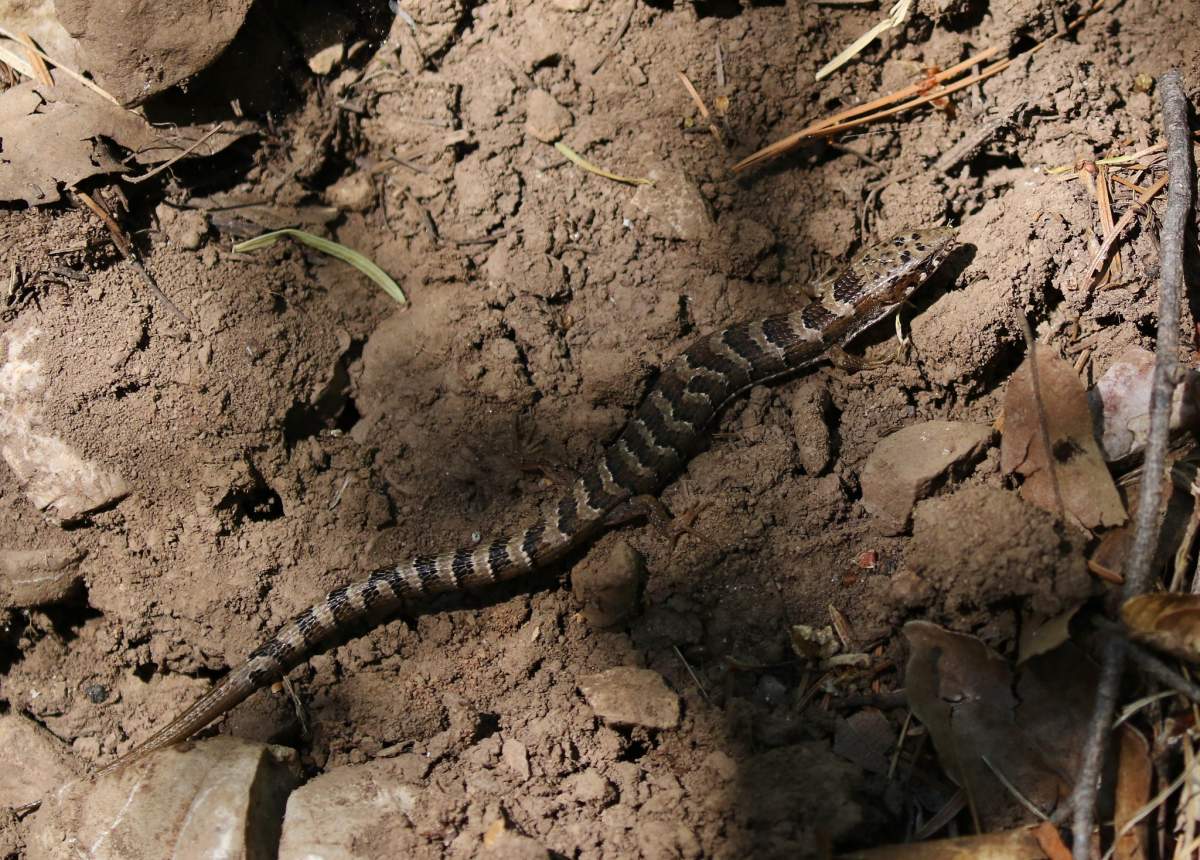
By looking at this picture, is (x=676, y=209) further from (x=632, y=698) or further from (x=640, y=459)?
(x=632, y=698)

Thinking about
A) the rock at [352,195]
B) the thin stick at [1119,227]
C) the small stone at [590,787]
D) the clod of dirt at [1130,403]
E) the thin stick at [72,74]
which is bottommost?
the small stone at [590,787]

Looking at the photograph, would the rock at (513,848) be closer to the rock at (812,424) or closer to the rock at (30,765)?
the rock at (812,424)

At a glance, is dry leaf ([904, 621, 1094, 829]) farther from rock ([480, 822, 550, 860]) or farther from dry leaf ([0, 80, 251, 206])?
dry leaf ([0, 80, 251, 206])

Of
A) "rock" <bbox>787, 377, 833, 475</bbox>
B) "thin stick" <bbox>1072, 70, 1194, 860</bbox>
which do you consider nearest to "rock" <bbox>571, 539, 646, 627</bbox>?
"rock" <bbox>787, 377, 833, 475</bbox>

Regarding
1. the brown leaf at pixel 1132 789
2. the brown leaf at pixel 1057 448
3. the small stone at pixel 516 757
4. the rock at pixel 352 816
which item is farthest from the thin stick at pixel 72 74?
the brown leaf at pixel 1132 789

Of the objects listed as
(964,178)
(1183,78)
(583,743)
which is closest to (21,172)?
(583,743)

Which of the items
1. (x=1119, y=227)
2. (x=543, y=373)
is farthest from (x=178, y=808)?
(x=1119, y=227)

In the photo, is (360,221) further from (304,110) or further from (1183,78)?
(1183,78)
